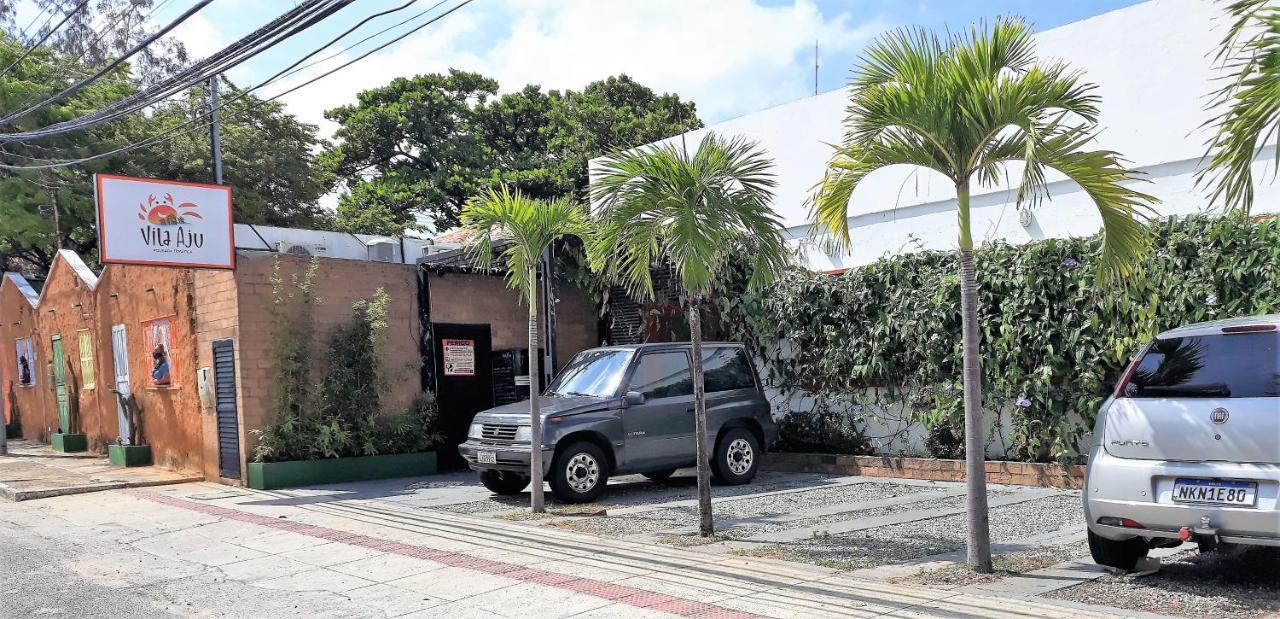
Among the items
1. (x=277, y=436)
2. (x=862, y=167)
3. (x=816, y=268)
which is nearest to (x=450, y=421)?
(x=277, y=436)

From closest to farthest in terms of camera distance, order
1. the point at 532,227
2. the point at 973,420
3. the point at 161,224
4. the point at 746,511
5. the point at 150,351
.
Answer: the point at 973,420, the point at 746,511, the point at 532,227, the point at 161,224, the point at 150,351

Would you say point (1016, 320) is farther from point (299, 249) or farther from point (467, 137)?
point (467, 137)

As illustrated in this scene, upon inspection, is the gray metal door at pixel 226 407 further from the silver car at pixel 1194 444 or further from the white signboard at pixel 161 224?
the silver car at pixel 1194 444

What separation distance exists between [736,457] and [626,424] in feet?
5.27

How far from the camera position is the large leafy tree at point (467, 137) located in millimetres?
33250

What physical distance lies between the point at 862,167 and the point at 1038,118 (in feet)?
3.86

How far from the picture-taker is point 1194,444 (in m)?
5.42

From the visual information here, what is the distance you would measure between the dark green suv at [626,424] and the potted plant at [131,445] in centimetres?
734

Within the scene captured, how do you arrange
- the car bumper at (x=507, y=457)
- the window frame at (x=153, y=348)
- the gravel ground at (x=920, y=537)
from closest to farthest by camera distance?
the gravel ground at (x=920, y=537) < the car bumper at (x=507, y=457) < the window frame at (x=153, y=348)

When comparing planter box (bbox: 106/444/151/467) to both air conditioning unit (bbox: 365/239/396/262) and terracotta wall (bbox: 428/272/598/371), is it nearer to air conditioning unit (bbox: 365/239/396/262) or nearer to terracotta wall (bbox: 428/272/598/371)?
air conditioning unit (bbox: 365/239/396/262)

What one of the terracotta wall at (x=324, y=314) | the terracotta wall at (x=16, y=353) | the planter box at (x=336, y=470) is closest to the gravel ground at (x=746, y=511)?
the planter box at (x=336, y=470)

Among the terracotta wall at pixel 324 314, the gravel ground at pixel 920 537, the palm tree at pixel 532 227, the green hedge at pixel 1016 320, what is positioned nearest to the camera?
the gravel ground at pixel 920 537

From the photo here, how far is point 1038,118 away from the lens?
20.1 ft

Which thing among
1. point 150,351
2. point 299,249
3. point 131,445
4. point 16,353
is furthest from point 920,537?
point 16,353
